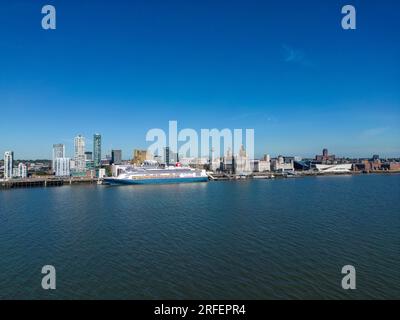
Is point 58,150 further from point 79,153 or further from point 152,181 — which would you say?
point 152,181

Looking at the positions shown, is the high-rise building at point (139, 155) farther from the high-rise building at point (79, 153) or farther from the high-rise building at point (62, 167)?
the high-rise building at point (79, 153)

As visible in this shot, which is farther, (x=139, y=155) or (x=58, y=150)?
(x=58, y=150)

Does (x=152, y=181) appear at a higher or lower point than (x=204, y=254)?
higher

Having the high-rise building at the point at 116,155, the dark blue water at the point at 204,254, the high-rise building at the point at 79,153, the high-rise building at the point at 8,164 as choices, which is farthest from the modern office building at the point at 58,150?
Answer: the dark blue water at the point at 204,254

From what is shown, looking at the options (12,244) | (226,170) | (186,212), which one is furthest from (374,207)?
(226,170)

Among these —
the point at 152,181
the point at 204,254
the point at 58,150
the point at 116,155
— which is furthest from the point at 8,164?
the point at 204,254

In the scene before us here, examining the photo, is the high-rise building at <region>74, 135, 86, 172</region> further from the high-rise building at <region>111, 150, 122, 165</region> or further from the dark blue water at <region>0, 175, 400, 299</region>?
the dark blue water at <region>0, 175, 400, 299</region>

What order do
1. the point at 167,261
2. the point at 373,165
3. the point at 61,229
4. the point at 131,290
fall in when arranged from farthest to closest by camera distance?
the point at 373,165
the point at 61,229
the point at 167,261
the point at 131,290

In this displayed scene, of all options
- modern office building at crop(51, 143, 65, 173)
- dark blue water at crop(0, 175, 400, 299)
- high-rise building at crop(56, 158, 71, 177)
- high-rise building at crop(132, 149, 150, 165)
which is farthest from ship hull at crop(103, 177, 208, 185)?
modern office building at crop(51, 143, 65, 173)
